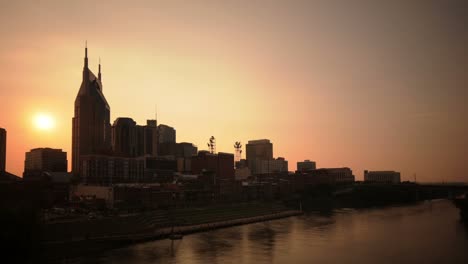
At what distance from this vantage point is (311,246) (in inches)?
3123

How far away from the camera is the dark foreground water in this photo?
67.4 m

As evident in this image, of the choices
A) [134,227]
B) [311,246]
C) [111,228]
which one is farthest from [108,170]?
[311,246]

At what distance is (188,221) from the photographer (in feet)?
349

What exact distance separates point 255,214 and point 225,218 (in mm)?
17057

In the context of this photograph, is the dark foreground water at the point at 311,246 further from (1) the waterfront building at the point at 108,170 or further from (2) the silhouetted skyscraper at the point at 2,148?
(2) the silhouetted skyscraper at the point at 2,148

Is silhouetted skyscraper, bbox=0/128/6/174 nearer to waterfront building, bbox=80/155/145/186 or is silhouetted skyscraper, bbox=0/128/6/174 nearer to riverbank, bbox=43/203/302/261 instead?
waterfront building, bbox=80/155/145/186

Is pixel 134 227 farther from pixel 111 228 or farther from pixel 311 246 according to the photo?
pixel 311 246

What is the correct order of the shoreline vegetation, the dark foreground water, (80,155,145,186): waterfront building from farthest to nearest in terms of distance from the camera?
1. (80,155,145,186): waterfront building
2. the shoreline vegetation
3. the dark foreground water

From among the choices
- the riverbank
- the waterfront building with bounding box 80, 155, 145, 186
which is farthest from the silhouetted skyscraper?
the riverbank

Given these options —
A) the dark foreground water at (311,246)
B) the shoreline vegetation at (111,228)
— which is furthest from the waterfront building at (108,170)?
the dark foreground water at (311,246)

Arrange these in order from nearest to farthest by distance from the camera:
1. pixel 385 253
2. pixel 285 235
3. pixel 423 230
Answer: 1. pixel 385 253
2. pixel 285 235
3. pixel 423 230

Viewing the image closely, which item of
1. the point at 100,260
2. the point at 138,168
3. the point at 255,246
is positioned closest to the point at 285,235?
the point at 255,246

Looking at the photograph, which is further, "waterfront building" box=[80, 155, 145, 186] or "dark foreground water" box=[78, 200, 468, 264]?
"waterfront building" box=[80, 155, 145, 186]

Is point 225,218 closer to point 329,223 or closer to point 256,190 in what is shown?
point 329,223
